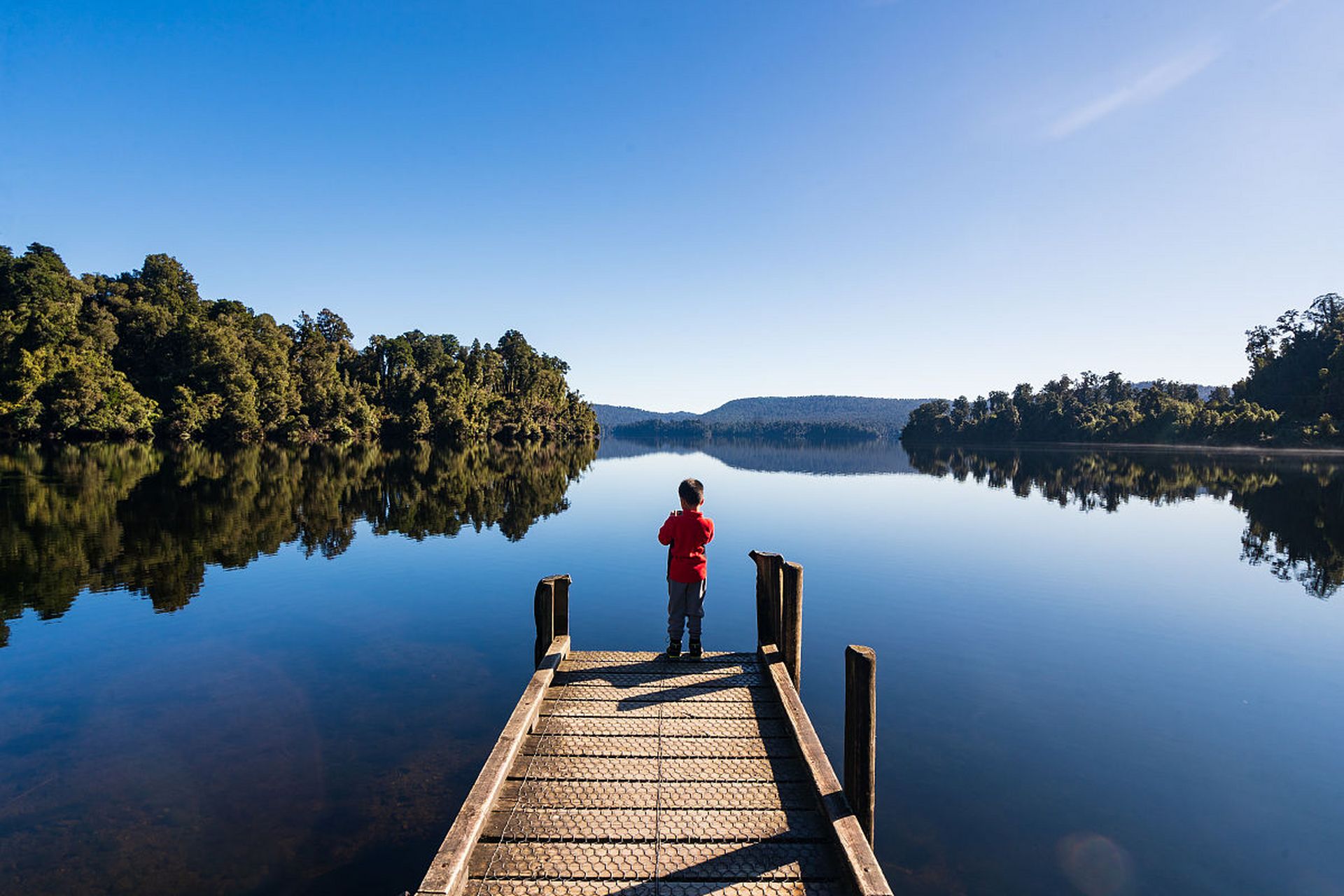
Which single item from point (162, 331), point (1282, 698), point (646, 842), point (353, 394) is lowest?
point (1282, 698)

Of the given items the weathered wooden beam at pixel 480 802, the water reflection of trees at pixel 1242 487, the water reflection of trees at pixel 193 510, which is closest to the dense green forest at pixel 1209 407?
the water reflection of trees at pixel 1242 487

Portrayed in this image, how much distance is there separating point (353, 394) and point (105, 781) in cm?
9161

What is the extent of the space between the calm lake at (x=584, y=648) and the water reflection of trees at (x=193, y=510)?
240mm

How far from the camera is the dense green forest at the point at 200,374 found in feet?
196

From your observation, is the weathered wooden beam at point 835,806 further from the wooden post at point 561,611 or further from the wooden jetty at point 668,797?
the wooden post at point 561,611

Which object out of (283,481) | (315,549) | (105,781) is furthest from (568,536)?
(283,481)

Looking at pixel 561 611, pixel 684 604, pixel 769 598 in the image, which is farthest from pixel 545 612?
pixel 769 598

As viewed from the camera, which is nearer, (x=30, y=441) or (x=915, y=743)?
(x=915, y=743)

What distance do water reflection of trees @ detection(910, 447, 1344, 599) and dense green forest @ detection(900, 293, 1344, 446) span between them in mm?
17063

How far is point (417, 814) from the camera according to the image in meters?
7.46

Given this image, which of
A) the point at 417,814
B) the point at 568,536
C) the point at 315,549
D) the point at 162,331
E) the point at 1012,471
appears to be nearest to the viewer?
the point at 417,814

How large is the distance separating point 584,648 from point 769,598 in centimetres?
526

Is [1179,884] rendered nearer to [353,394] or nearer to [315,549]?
[315,549]

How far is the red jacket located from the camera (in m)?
8.60
